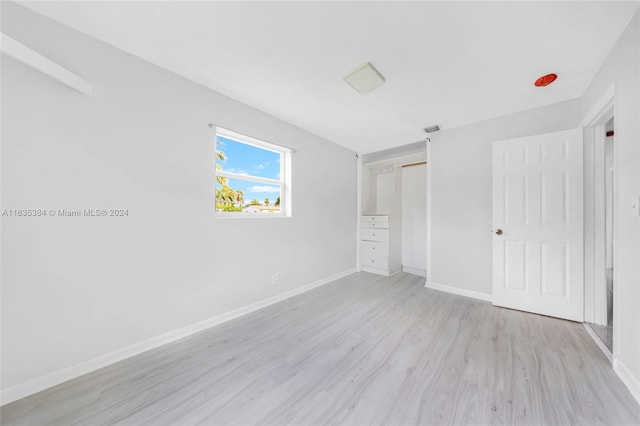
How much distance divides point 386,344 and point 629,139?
7.14ft

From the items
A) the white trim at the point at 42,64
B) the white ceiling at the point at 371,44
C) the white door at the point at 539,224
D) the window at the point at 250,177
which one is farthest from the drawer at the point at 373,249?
the white trim at the point at 42,64

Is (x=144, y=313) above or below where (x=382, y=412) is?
above

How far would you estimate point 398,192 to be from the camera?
4133 mm

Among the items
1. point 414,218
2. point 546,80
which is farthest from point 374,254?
point 546,80

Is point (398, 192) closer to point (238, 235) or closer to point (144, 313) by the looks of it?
point (238, 235)

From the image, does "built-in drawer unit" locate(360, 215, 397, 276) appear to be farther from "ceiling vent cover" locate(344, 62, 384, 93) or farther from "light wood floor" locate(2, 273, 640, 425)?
"ceiling vent cover" locate(344, 62, 384, 93)

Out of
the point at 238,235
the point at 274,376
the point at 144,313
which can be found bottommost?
the point at 274,376

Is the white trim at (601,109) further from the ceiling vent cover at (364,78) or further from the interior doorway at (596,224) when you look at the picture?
the ceiling vent cover at (364,78)

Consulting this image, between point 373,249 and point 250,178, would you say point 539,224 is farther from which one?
point 250,178

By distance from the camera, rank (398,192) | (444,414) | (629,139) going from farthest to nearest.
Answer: (398,192)
(629,139)
(444,414)

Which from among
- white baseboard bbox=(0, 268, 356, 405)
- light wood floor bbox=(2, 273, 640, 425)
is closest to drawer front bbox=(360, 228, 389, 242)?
light wood floor bbox=(2, 273, 640, 425)

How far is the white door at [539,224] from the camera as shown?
214cm

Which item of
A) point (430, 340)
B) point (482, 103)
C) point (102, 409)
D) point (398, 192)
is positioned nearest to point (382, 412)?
point (430, 340)

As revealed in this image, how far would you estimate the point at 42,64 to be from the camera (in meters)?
1.20
